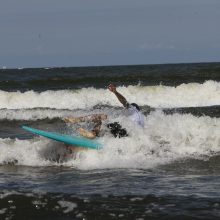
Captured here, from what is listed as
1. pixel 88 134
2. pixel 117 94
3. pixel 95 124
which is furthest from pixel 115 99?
pixel 117 94

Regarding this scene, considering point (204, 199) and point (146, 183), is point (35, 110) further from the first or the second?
point (204, 199)

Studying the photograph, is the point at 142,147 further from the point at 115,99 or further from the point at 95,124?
the point at 115,99

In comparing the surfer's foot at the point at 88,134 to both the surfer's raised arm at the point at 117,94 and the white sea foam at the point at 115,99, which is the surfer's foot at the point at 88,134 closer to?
the surfer's raised arm at the point at 117,94

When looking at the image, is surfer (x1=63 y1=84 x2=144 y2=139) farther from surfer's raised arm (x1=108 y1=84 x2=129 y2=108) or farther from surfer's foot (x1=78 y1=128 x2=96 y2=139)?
surfer's raised arm (x1=108 y1=84 x2=129 y2=108)

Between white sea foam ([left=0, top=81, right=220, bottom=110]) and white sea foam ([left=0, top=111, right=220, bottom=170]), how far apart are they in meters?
12.6

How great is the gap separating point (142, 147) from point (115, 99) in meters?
14.8

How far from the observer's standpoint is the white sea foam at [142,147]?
452 inches

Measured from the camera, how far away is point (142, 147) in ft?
41.2

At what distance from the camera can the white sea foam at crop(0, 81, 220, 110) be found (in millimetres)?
27094

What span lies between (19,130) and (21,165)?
20.7 ft

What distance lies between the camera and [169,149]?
41.8ft

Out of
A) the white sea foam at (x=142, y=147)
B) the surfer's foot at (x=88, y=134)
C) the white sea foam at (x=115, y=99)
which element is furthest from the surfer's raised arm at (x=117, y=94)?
the white sea foam at (x=115, y=99)

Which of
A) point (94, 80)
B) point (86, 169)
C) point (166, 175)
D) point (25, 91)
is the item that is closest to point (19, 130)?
point (86, 169)

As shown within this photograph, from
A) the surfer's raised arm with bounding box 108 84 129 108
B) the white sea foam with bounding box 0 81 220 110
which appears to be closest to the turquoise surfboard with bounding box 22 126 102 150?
the surfer's raised arm with bounding box 108 84 129 108
